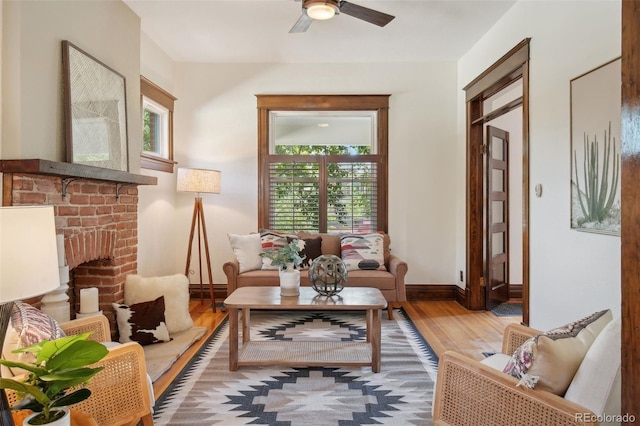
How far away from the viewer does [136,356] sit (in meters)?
1.88

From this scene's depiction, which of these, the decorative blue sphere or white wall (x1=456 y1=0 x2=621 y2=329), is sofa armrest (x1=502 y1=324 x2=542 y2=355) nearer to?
white wall (x1=456 y1=0 x2=621 y2=329)

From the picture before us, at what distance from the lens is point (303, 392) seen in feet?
8.16

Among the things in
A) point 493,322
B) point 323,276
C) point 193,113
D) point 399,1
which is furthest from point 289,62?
point 493,322

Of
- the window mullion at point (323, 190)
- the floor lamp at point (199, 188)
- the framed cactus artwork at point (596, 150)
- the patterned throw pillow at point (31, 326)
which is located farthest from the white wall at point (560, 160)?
the floor lamp at point (199, 188)

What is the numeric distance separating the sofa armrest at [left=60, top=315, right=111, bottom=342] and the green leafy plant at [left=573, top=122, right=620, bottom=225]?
9.46ft

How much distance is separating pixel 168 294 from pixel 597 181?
3.26 m

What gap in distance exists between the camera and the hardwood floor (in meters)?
3.17

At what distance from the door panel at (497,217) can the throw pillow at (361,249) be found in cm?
119

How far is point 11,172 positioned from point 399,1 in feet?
10.1

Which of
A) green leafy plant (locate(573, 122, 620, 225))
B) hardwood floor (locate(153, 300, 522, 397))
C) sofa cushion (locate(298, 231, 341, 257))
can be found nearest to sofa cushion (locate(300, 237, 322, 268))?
sofa cushion (locate(298, 231, 341, 257))

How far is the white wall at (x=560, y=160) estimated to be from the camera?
2.33m

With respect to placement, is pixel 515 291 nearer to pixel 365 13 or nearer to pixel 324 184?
pixel 324 184

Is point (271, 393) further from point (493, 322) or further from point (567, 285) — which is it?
point (493, 322)

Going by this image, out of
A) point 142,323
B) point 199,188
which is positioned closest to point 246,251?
point 199,188
